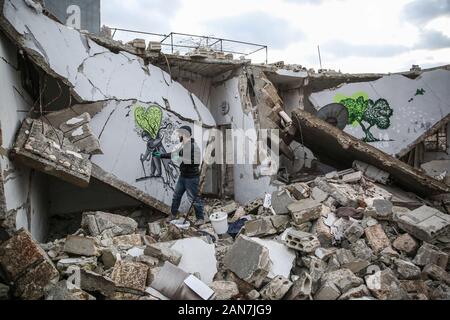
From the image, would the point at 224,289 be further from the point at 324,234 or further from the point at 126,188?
the point at 126,188

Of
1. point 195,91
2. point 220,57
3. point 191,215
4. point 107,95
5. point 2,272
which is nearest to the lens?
point 2,272

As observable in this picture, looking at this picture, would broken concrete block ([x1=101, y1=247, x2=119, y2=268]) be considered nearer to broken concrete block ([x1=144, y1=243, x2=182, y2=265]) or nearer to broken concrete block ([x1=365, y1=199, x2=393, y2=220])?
broken concrete block ([x1=144, y1=243, x2=182, y2=265])

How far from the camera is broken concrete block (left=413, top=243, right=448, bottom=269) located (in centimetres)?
399

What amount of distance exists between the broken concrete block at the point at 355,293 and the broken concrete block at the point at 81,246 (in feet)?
9.33

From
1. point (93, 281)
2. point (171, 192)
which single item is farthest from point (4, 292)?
point (171, 192)

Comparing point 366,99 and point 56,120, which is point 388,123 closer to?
point 366,99

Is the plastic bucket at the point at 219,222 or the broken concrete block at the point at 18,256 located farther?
the plastic bucket at the point at 219,222

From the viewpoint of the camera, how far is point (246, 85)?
7254 millimetres

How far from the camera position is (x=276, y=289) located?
11.0 ft

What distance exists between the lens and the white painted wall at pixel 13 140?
3.63 m

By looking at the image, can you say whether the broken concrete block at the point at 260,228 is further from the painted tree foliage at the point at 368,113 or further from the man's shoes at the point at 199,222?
the painted tree foliage at the point at 368,113

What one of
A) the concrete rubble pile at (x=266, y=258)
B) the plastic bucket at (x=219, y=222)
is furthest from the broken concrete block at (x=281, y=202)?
the plastic bucket at (x=219, y=222)

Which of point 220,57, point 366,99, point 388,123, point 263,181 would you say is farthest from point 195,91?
point 388,123
